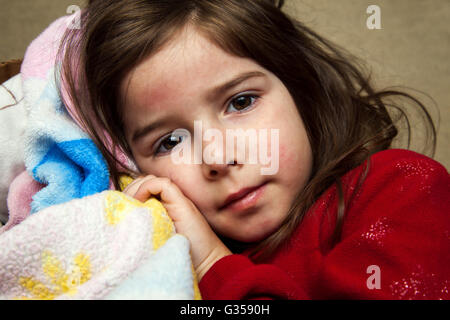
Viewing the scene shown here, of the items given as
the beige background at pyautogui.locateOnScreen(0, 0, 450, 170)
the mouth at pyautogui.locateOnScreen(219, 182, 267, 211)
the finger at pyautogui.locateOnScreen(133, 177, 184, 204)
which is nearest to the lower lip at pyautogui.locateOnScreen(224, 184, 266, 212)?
the mouth at pyautogui.locateOnScreen(219, 182, 267, 211)

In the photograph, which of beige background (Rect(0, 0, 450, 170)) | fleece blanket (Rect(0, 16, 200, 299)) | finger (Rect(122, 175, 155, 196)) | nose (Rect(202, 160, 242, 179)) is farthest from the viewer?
beige background (Rect(0, 0, 450, 170))

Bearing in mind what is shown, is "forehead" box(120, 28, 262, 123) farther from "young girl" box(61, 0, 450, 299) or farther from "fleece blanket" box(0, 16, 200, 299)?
"fleece blanket" box(0, 16, 200, 299)

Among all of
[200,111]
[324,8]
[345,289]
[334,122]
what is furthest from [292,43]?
[345,289]

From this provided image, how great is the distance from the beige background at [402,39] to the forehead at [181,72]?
482 mm

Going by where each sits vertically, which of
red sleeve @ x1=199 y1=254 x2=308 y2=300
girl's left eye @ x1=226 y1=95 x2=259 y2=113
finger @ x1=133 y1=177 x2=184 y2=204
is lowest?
red sleeve @ x1=199 y1=254 x2=308 y2=300

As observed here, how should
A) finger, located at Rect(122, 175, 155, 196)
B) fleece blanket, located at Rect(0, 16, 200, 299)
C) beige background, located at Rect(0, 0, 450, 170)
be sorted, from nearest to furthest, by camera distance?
fleece blanket, located at Rect(0, 16, 200, 299) → finger, located at Rect(122, 175, 155, 196) → beige background, located at Rect(0, 0, 450, 170)

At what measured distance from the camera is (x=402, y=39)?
3.82 feet

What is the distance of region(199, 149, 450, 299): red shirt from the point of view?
0.53m

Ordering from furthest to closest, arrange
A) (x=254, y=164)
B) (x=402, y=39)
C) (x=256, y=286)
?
(x=402, y=39) → (x=254, y=164) → (x=256, y=286)

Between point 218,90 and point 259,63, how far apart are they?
13 centimetres

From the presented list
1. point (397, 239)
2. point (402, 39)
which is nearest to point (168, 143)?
point (397, 239)

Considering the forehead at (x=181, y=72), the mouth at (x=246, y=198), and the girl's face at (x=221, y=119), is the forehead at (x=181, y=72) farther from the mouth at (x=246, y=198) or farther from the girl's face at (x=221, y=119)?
the mouth at (x=246, y=198)

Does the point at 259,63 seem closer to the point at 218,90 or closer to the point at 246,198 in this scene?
the point at 218,90

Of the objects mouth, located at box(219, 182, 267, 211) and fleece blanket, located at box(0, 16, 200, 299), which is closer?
fleece blanket, located at box(0, 16, 200, 299)
